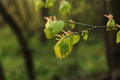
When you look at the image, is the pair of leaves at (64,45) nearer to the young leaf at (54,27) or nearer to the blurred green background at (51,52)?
the young leaf at (54,27)

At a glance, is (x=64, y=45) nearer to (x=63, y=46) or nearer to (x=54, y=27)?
(x=63, y=46)

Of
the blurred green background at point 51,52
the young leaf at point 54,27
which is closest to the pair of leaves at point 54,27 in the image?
the young leaf at point 54,27

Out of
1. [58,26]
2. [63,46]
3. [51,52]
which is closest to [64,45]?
[63,46]

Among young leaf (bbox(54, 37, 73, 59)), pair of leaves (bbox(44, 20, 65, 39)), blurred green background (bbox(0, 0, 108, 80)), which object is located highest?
pair of leaves (bbox(44, 20, 65, 39))

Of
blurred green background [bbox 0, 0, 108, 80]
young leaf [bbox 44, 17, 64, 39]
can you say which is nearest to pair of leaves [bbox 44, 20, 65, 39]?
young leaf [bbox 44, 17, 64, 39]

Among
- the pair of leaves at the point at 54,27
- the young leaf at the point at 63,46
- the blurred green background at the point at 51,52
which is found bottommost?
the blurred green background at the point at 51,52

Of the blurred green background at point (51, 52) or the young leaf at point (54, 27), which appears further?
the blurred green background at point (51, 52)

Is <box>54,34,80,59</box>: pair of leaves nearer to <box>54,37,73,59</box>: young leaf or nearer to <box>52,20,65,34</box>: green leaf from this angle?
<box>54,37,73,59</box>: young leaf

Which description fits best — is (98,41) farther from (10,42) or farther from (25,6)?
(25,6)

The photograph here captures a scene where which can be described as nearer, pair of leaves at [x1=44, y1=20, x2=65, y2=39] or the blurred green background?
pair of leaves at [x1=44, y1=20, x2=65, y2=39]

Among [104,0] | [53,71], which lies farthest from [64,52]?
[53,71]
